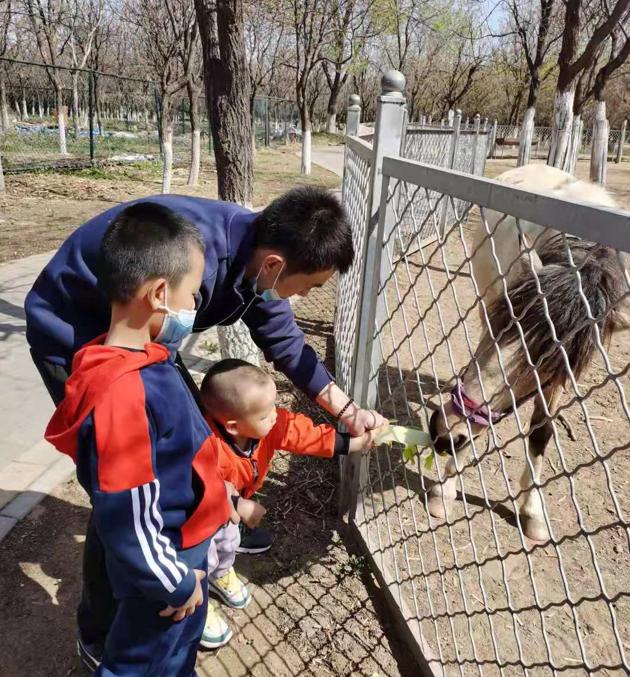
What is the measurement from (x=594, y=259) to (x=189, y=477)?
1.57 meters

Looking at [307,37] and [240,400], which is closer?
[240,400]

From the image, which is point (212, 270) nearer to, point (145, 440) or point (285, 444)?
point (145, 440)

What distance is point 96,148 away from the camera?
18.0 m

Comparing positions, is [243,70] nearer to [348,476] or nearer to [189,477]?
[348,476]

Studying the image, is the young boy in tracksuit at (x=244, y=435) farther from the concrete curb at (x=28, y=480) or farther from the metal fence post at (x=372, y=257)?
the concrete curb at (x=28, y=480)

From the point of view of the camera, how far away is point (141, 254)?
126 centimetres

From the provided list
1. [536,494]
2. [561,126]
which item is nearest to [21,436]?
[536,494]

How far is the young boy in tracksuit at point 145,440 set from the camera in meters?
1.17

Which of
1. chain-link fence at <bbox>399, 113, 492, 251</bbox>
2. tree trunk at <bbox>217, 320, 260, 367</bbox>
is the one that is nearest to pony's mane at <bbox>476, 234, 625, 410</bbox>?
tree trunk at <bbox>217, 320, 260, 367</bbox>

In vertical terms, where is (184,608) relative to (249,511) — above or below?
above

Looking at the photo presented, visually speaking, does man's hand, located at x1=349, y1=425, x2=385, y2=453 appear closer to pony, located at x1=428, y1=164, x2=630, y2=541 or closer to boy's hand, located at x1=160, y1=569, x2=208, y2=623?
pony, located at x1=428, y1=164, x2=630, y2=541

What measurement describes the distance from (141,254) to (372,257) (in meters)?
1.12

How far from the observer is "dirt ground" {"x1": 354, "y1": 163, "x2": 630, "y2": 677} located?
70.7 inches

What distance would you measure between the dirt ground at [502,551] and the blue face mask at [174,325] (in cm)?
72
